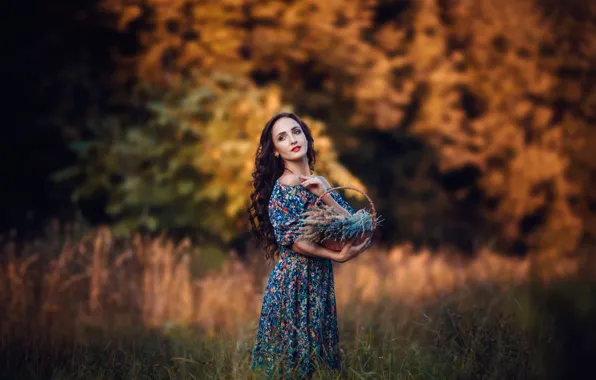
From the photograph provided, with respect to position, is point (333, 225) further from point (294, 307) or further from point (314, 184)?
point (294, 307)

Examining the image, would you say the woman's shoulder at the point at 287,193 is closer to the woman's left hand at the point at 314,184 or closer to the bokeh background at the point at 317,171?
the woman's left hand at the point at 314,184

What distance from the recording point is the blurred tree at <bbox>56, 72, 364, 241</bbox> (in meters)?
7.81

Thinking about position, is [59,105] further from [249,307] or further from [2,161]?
[249,307]

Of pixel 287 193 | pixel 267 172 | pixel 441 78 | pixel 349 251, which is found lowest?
pixel 349 251

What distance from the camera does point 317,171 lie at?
7.79 metres

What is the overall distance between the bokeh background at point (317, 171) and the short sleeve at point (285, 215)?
84 centimetres

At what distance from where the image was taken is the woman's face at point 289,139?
3275 millimetres

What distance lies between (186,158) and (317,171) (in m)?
1.90

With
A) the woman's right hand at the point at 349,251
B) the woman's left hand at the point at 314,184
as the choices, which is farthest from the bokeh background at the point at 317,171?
the woman's left hand at the point at 314,184

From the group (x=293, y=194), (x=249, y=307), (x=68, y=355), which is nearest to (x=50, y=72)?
(x=249, y=307)

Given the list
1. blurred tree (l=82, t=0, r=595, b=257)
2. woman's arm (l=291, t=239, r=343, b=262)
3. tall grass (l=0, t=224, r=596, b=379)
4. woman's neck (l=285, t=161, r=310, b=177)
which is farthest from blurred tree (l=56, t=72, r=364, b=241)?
woman's arm (l=291, t=239, r=343, b=262)

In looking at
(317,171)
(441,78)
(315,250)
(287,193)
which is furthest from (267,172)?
(441,78)

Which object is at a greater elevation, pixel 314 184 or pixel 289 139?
pixel 289 139

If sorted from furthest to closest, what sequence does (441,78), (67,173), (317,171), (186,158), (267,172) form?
1. (441,78)
2. (67,173)
3. (186,158)
4. (317,171)
5. (267,172)
